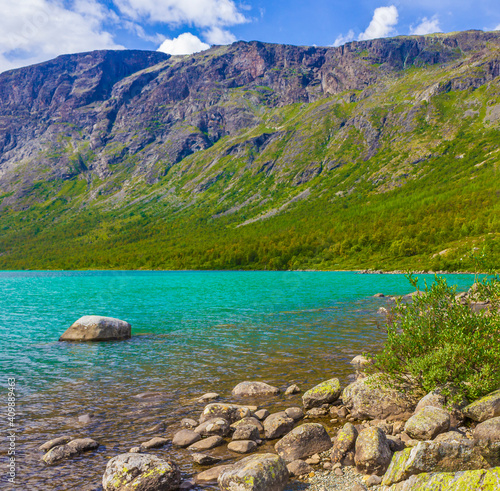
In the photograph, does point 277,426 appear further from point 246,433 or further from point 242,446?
point 242,446

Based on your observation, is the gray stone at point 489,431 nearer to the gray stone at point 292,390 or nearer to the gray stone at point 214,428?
the gray stone at point 214,428

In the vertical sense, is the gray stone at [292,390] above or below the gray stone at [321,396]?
below

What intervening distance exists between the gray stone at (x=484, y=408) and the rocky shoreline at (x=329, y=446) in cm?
3

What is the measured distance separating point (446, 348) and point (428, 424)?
318 centimetres

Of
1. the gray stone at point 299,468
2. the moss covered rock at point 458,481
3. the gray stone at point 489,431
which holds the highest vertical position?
the moss covered rock at point 458,481

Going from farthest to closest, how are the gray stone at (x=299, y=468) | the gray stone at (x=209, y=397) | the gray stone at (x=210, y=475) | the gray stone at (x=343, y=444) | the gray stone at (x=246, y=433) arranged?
the gray stone at (x=209, y=397) < the gray stone at (x=246, y=433) < the gray stone at (x=343, y=444) < the gray stone at (x=299, y=468) < the gray stone at (x=210, y=475)

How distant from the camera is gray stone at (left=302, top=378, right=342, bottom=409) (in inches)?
623

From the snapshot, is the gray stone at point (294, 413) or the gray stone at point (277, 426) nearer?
the gray stone at point (277, 426)

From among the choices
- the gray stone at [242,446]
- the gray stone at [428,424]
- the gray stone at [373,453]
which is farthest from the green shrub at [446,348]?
the gray stone at [242,446]

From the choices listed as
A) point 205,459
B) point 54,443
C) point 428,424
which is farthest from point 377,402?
point 54,443

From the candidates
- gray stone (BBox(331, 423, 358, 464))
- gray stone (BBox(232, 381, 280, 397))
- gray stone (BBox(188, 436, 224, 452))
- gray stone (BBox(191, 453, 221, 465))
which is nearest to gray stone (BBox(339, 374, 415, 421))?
gray stone (BBox(331, 423, 358, 464))

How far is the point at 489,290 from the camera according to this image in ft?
49.3

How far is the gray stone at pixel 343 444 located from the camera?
36.5 feet

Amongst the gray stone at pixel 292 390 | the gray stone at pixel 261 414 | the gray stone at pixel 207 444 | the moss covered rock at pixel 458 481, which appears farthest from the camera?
the gray stone at pixel 292 390
